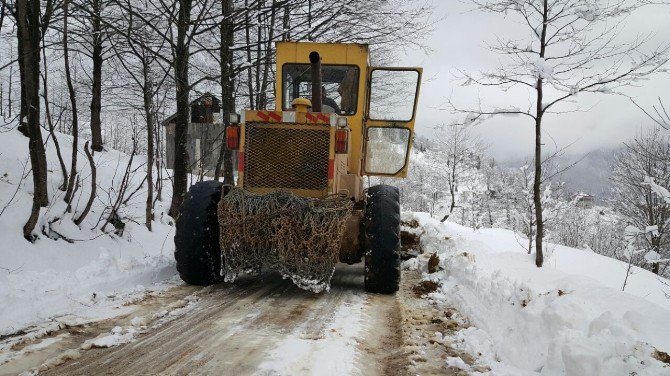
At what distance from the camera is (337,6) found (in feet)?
30.5

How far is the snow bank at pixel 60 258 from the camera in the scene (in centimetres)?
367

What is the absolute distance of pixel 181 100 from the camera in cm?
760

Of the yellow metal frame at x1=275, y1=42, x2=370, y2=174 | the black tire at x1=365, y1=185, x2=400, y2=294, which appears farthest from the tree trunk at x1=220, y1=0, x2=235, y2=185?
the black tire at x1=365, y1=185, x2=400, y2=294

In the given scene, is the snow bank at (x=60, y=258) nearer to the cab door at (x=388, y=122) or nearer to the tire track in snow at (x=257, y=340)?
the tire track in snow at (x=257, y=340)

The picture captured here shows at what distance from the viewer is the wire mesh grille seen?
185 inches

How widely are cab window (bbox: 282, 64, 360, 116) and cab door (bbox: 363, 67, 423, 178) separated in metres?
0.26

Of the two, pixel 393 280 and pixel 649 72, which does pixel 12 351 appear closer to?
pixel 393 280

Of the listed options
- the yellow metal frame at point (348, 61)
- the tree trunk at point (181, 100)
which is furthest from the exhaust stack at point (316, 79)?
the tree trunk at point (181, 100)

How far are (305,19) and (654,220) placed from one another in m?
15.2

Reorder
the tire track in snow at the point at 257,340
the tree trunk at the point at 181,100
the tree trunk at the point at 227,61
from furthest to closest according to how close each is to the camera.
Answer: the tree trunk at the point at 227,61 → the tree trunk at the point at 181,100 → the tire track in snow at the point at 257,340

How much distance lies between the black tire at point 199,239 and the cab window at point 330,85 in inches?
74.2

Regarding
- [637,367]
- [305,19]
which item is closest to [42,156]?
[305,19]

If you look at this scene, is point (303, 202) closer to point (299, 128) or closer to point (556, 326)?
point (299, 128)

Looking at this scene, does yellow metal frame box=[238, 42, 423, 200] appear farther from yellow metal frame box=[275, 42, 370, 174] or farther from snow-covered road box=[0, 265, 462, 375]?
snow-covered road box=[0, 265, 462, 375]
